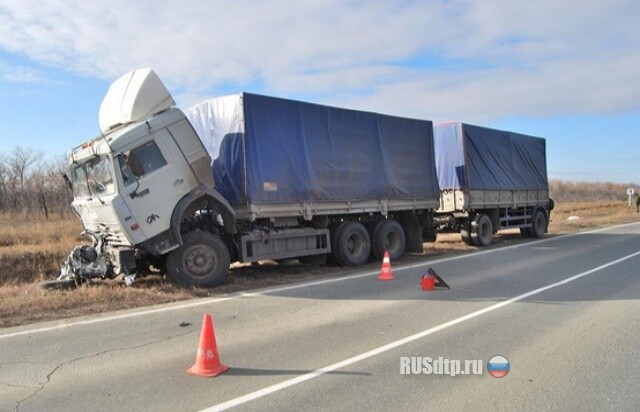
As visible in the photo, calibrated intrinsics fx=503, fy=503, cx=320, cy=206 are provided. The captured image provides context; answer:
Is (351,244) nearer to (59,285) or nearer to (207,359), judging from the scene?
(59,285)

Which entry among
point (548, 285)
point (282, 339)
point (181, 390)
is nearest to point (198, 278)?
point (282, 339)

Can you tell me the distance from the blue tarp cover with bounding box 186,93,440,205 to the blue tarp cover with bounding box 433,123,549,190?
316 cm

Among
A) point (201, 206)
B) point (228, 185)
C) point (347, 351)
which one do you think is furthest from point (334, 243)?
point (347, 351)

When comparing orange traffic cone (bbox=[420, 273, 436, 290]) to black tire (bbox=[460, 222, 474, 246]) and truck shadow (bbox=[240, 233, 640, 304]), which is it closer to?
truck shadow (bbox=[240, 233, 640, 304])

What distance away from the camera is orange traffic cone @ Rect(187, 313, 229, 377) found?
4789mm

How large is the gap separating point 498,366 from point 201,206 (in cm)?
674

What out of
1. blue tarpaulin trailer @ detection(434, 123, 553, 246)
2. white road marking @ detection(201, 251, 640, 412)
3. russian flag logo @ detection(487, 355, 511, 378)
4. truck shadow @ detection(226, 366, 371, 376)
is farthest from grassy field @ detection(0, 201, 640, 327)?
russian flag logo @ detection(487, 355, 511, 378)

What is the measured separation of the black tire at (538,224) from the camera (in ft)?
70.2

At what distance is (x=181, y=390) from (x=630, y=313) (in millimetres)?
6266

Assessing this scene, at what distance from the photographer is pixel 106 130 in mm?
9789

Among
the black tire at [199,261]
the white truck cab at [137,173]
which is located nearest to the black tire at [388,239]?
the black tire at [199,261]

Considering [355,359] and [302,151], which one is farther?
[302,151]

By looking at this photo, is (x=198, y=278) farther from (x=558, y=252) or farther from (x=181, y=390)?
(x=558, y=252)

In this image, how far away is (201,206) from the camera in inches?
396
